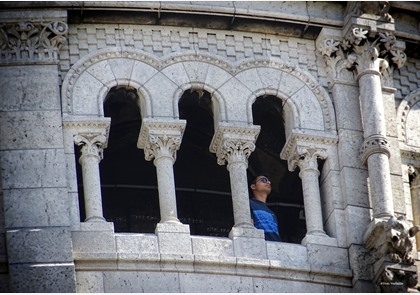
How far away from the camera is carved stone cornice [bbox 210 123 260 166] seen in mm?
41875

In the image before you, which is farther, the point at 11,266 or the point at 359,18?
the point at 359,18

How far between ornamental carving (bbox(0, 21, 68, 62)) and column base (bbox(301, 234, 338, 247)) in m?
4.78

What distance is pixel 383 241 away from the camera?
41.0 meters

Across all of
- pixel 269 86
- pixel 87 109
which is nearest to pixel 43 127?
pixel 87 109

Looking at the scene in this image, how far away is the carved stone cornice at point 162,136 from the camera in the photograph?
1634 inches

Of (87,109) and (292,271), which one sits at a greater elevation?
(87,109)

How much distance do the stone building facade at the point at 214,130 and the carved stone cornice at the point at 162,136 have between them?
22mm

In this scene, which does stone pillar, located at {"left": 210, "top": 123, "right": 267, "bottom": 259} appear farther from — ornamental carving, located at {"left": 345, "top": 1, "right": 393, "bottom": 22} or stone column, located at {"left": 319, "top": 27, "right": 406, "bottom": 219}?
ornamental carving, located at {"left": 345, "top": 1, "right": 393, "bottom": 22}

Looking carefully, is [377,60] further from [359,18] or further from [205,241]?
[205,241]

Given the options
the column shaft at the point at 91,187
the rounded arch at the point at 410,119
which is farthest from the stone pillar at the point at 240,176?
the rounded arch at the point at 410,119

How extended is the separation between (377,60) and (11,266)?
24.2ft

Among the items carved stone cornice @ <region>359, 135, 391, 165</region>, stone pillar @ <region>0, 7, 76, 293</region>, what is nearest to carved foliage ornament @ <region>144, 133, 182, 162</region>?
stone pillar @ <region>0, 7, 76, 293</region>

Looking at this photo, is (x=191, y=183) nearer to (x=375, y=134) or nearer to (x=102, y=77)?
(x=102, y=77)

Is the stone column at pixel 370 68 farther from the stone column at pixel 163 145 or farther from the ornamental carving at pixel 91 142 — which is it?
the ornamental carving at pixel 91 142
